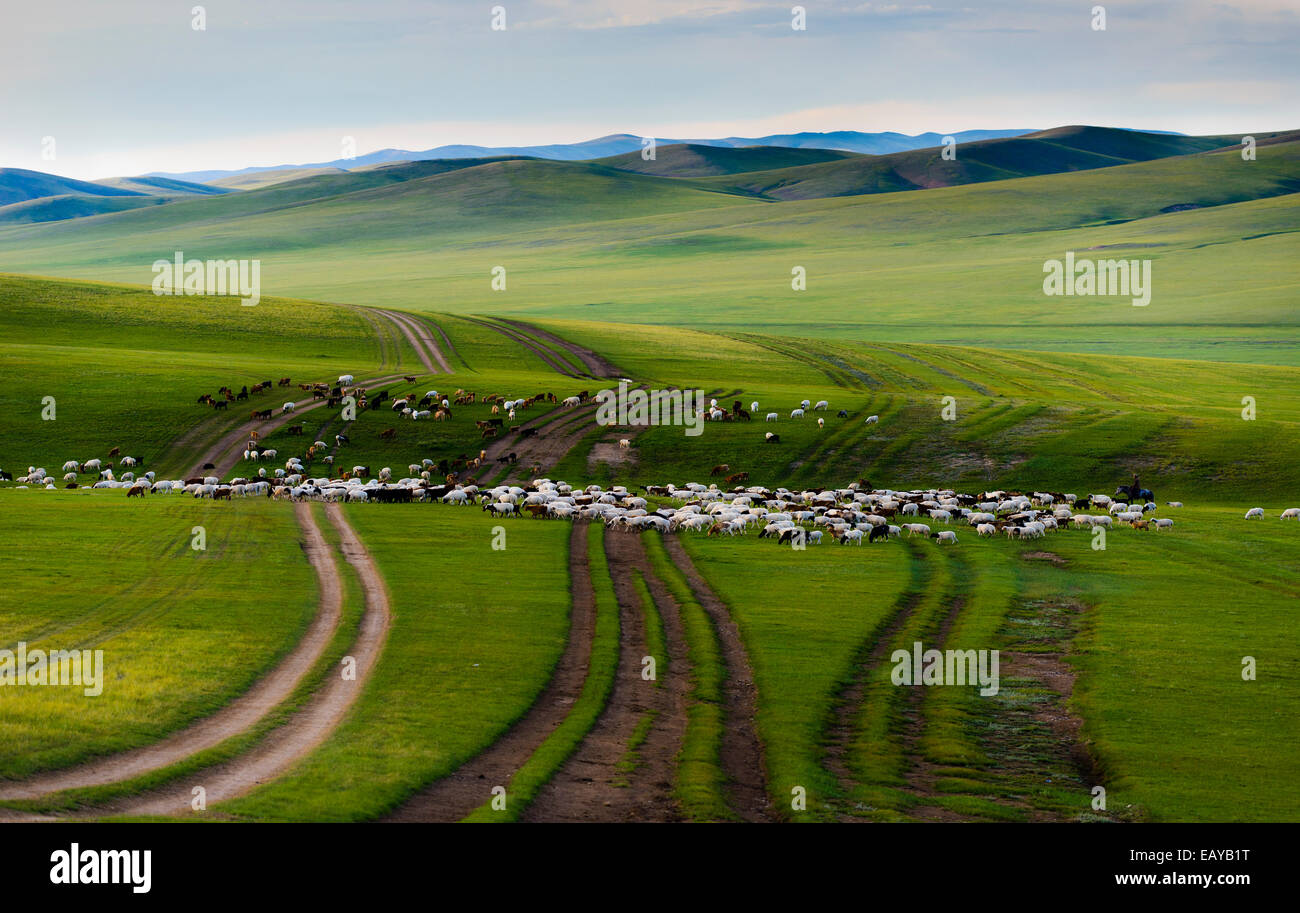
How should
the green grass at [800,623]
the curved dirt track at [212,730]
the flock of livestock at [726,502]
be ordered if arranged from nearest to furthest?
the curved dirt track at [212,730] → the green grass at [800,623] → the flock of livestock at [726,502]

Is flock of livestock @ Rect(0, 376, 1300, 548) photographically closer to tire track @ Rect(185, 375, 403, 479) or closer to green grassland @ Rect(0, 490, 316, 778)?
tire track @ Rect(185, 375, 403, 479)

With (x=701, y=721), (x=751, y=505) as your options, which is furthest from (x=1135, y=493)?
(x=701, y=721)

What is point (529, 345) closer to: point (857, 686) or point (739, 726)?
point (857, 686)

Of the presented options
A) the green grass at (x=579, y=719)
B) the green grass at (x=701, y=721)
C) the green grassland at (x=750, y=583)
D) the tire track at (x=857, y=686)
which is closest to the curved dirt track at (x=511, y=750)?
the green grass at (x=579, y=719)

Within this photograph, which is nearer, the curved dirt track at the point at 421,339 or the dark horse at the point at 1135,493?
the dark horse at the point at 1135,493

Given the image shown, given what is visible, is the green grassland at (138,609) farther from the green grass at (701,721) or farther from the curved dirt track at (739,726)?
the curved dirt track at (739,726)

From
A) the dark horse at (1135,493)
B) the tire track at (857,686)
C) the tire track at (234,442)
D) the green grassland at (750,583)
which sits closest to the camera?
the green grassland at (750,583)
